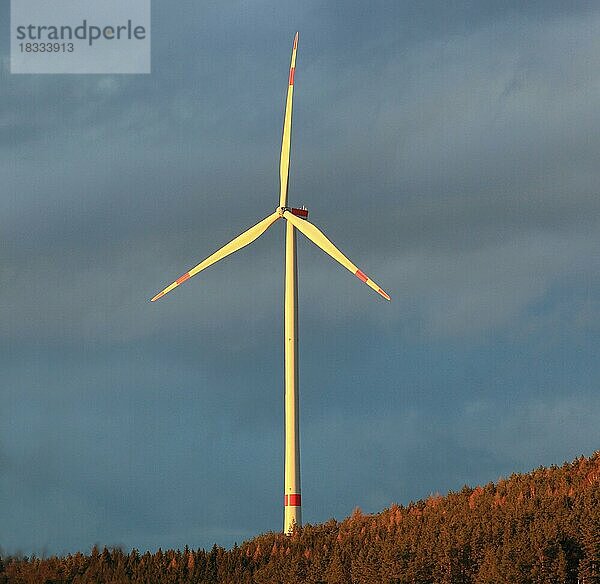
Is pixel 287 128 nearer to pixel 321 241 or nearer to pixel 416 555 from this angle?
pixel 321 241

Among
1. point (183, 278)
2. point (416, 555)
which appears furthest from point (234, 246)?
point (416, 555)

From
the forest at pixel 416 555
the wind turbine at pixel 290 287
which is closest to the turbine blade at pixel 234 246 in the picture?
the wind turbine at pixel 290 287

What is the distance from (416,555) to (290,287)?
791 inches

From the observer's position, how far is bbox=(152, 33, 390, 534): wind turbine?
4244 centimetres

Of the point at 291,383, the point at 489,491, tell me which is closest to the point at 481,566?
the point at 489,491

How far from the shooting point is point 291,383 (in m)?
43.3

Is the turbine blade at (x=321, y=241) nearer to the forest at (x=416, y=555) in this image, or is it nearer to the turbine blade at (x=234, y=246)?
the turbine blade at (x=234, y=246)

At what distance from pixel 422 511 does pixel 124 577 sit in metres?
8.28

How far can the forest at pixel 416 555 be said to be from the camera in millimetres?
24422

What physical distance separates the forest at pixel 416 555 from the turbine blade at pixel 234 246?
20.5 m

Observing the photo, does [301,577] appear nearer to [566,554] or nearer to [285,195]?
[566,554]

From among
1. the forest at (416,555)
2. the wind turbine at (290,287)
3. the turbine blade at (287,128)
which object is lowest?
the forest at (416,555)

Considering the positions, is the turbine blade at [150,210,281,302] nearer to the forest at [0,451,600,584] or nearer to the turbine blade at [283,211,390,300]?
the turbine blade at [283,211,390,300]

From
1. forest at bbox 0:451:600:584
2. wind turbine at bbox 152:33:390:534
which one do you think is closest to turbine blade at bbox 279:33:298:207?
wind turbine at bbox 152:33:390:534
